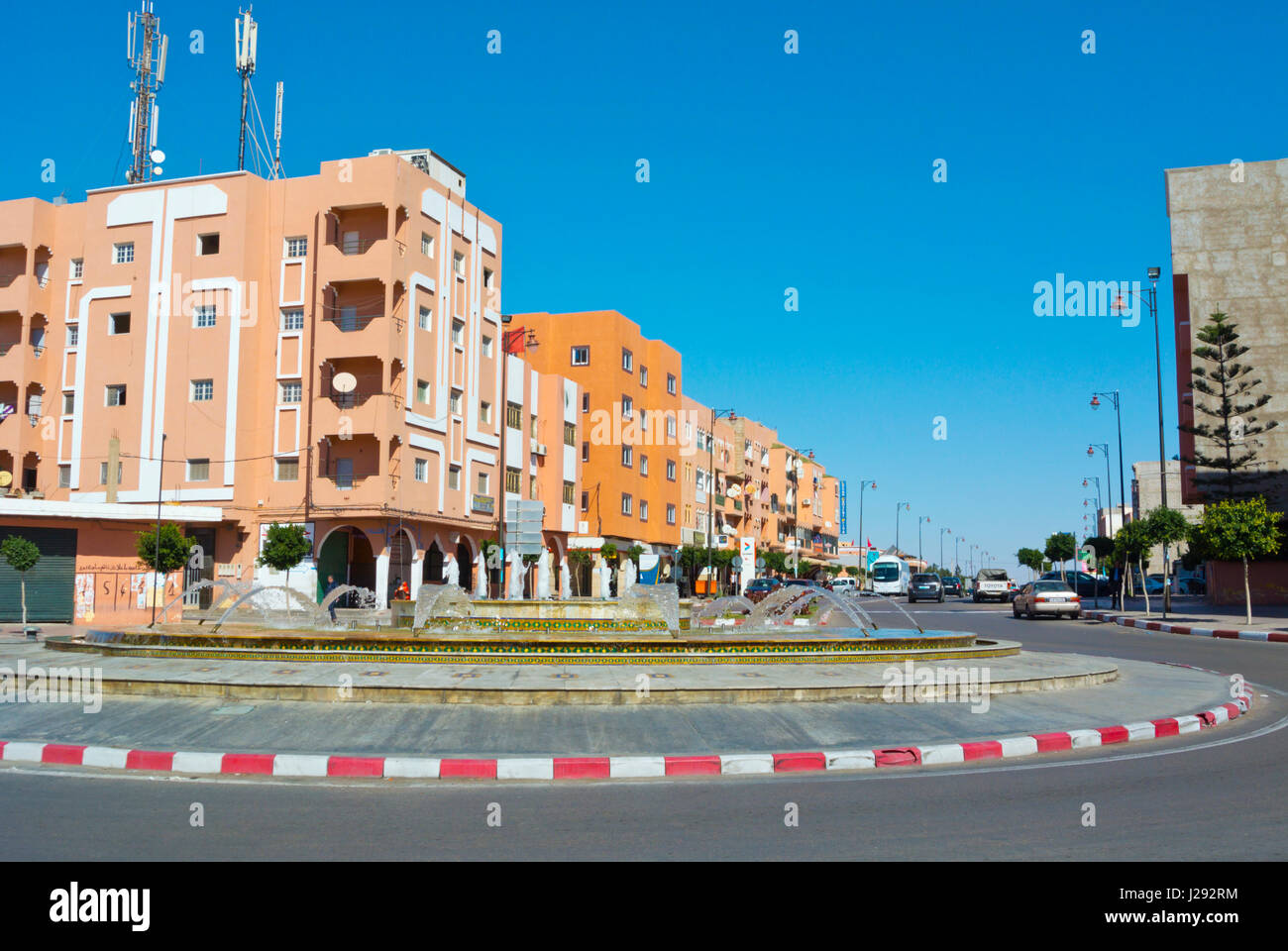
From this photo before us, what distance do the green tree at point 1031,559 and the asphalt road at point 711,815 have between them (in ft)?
451

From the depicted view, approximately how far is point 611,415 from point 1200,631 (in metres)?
38.9

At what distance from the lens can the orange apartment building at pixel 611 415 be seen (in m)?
63.4

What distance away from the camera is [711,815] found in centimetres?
768

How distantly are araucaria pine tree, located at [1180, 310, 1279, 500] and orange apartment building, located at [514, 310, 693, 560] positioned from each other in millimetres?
30709

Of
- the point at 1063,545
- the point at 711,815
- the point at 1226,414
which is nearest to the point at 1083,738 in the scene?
the point at 711,815

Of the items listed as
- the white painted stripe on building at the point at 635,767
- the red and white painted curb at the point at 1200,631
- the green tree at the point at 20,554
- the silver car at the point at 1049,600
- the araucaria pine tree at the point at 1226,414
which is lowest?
the red and white painted curb at the point at 1200,631

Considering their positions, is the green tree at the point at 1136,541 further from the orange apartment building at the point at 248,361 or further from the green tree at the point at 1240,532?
the orange apartment building at the point at 248,361

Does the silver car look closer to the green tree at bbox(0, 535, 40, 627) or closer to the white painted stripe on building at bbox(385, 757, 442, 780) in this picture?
the green tree at bbox(0, 535, 40, 627)

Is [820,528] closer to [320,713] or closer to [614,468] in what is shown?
[614,468]

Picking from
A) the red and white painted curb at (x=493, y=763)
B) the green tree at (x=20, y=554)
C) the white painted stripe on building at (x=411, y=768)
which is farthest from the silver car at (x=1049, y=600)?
the white painted stripe on building at (x=411, y=768)

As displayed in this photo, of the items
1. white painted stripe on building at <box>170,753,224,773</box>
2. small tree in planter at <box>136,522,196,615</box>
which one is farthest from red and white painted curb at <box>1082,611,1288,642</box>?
small tree in planter at <box>136,522,196,615</box>

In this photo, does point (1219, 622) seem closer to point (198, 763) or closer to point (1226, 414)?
point (1226, 414)
